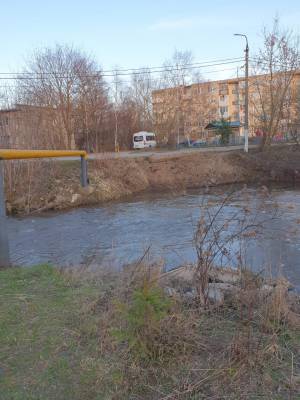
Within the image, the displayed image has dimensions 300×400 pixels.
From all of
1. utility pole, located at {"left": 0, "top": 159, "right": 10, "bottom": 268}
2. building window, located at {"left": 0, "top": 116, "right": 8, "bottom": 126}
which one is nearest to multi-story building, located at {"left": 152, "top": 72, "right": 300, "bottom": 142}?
building window, located at {"left": 0, "top": 116, "right": 8, "bottom": 126}

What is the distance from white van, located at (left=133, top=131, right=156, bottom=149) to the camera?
52.3 metres

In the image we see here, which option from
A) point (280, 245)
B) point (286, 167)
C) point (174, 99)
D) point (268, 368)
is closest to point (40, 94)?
point (174, 99)

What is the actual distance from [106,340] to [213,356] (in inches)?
38.5

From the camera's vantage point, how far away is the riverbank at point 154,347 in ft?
10.1

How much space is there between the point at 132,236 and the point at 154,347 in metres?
9.63

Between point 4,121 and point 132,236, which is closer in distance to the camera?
point 132,236

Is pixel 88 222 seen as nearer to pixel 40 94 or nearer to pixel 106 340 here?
pixel 106 340

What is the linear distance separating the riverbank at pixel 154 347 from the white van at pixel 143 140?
47982 millimetres

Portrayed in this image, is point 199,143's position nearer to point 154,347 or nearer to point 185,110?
point 185,110

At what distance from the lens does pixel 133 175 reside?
25531mm

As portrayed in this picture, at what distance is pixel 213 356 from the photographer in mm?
3467

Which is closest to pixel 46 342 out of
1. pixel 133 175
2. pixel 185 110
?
pixel 133 175

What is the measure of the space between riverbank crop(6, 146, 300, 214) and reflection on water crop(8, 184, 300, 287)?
1820 mm

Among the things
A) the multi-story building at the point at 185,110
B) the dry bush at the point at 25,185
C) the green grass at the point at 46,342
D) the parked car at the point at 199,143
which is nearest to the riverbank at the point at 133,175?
the dry bush at the point at 25,185
